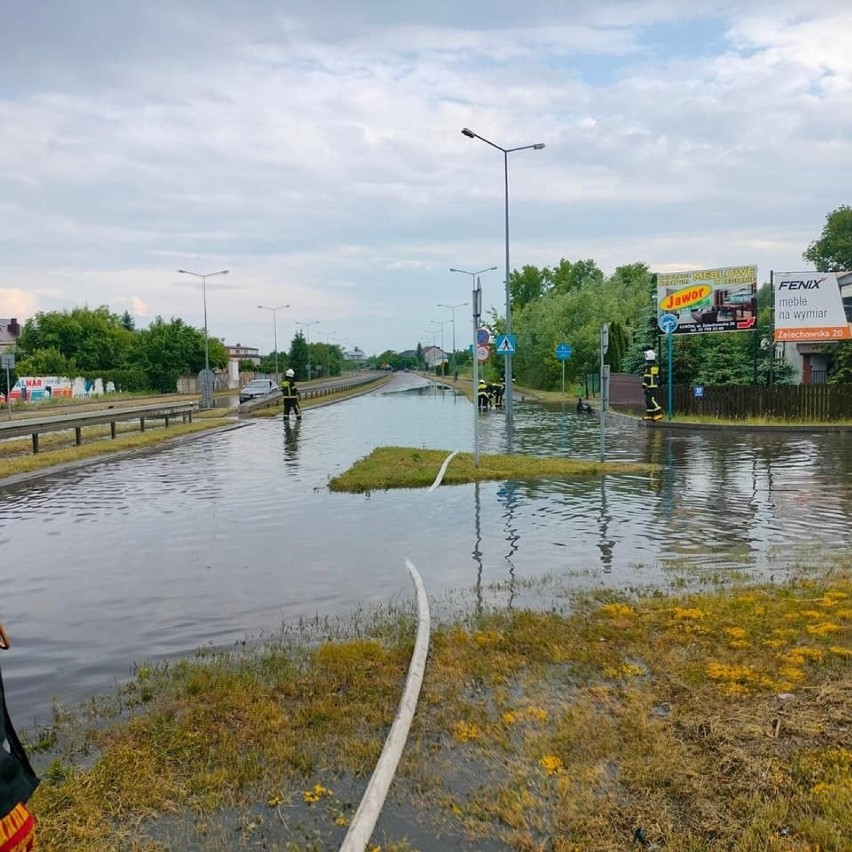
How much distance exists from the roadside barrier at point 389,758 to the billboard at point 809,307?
3105 cm

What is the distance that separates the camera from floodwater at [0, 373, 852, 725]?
6.83 meters

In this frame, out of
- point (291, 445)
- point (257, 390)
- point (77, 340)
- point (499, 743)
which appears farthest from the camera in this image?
point (77, 340)

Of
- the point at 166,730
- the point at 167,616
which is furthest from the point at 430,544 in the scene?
the point at 166,730

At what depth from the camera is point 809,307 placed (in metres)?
32.9

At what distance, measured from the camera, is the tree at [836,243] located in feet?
277

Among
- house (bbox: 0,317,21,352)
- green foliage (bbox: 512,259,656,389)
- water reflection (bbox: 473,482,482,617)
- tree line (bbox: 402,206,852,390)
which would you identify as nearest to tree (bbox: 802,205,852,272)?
tree line (bbox: 402,206,852,390)

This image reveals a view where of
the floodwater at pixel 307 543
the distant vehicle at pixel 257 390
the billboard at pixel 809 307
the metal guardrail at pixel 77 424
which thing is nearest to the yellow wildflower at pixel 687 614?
the floodwater at pixel 307 543

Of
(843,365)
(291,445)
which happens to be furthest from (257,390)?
(843,365)

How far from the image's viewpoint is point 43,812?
374cm

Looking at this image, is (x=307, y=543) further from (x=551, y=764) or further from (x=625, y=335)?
(x=625, y=335)

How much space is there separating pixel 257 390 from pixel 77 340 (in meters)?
43.3

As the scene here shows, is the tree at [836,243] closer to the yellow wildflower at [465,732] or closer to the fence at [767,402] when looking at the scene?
the fence at [767,402]

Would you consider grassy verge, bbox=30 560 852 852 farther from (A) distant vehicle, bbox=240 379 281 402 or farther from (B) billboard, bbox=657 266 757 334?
(A) distant vehicle, bbox=240 379 281 402

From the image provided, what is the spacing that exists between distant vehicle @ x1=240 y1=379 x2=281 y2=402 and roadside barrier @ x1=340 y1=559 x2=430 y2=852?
142 feet
